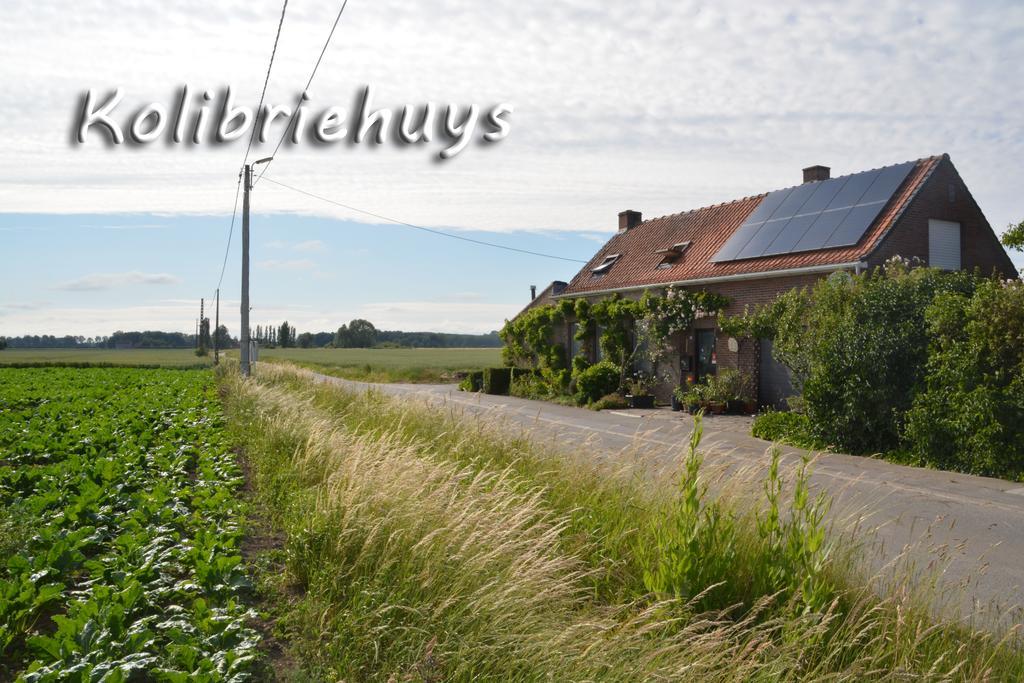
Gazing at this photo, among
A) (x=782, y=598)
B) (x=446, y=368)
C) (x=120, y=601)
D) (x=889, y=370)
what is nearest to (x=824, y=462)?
(x=889, y=370)

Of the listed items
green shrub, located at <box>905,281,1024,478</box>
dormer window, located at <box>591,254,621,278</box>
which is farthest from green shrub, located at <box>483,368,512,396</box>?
green shrub, located at <box>905,281,1024,478</box>

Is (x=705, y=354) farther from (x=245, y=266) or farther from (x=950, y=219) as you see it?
(x=245, y=266)

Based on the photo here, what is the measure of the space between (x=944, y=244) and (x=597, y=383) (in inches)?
383

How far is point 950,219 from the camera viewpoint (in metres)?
20.1

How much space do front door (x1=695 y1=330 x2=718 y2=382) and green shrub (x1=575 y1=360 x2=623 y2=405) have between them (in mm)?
2487

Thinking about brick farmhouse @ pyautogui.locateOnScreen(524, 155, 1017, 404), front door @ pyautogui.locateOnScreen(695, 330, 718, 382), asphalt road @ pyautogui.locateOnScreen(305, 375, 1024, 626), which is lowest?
asphalt road @ pyautogui.locateOnScreen(305, 375, 1024, 626)

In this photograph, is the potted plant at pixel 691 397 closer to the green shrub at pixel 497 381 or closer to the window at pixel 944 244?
the window at pixel 944 244

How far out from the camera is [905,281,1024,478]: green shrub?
35.0 feet

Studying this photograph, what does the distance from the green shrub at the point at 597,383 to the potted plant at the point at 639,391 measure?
1.53 ft

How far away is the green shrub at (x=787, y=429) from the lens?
14.0 m

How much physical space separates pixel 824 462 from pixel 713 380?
858cm

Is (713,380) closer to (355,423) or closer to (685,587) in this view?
(355,423)

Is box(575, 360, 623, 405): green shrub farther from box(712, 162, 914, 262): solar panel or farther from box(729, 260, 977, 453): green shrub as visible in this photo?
box(729, 260, 977, 453): green shrub

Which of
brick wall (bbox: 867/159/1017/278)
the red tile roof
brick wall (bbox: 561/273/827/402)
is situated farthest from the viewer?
brick wall (bbox: 561/273/827/402)
